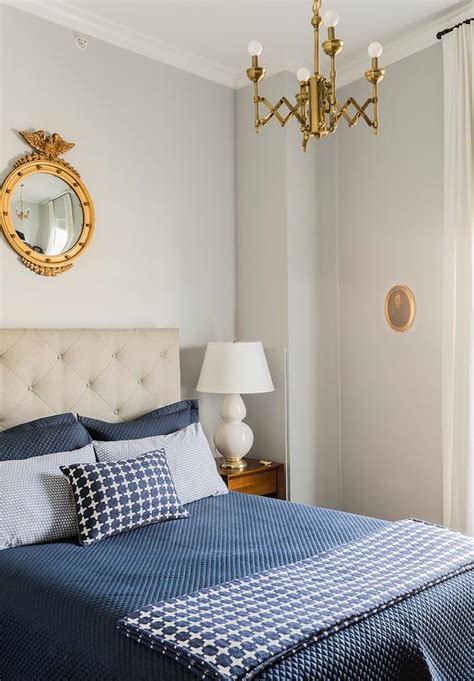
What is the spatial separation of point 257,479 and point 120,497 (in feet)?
4.10

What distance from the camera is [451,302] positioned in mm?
3322

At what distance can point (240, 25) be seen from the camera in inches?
137

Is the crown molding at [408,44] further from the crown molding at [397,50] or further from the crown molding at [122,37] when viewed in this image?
the crown molding at [122,37]

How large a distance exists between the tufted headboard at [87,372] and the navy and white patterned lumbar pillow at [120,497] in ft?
1.77

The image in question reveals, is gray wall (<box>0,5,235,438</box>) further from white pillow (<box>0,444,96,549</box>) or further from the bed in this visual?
white pillow (<box>0,444,96,549</box>)

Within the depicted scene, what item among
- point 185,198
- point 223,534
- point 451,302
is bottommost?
point 223,534

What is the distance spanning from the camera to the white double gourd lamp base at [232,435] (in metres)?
3.60

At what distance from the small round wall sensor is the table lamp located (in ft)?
5.53

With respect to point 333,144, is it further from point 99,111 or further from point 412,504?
point 412,504

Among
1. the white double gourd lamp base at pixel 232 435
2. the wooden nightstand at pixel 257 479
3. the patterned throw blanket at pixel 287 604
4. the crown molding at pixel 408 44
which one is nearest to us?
the patterned throw blanket at pixel 287 604

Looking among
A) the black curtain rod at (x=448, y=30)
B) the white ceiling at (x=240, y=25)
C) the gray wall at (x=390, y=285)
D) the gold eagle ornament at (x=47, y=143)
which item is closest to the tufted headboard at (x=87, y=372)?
the gold eagle ornament at (x=47, y=143)

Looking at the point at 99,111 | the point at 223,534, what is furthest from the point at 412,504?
the point at 99,111

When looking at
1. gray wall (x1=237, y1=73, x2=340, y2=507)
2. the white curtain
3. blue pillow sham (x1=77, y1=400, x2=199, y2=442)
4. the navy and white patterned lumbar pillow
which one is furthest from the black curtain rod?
the navy and white patterned lumbar pillow

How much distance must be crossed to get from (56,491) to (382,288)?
7.43 ft
